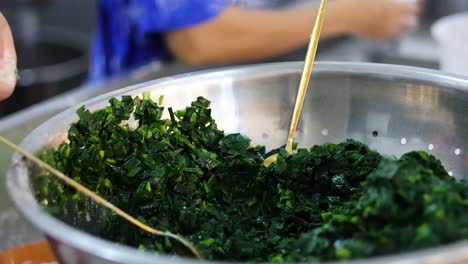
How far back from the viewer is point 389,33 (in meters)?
2.61

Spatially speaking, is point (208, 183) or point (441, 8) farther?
point (441, 8)

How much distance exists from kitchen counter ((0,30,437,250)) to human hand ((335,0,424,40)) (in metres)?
0.08

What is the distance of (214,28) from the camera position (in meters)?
2.29

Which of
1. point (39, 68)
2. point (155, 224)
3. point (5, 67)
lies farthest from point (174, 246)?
point (39, 68)

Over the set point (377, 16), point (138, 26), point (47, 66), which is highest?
point (47, 66)

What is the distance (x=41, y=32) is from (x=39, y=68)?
59 centimetres

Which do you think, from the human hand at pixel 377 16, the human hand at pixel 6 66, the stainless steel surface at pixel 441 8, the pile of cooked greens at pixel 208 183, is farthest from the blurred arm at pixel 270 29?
the human hand at pixel 6 66

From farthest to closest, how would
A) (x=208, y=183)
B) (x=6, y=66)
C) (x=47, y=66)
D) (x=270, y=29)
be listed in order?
(x=47, y=66), (x=270, y=29), (x=208, y=183), (x=6, y=66)

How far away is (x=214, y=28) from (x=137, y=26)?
27cm

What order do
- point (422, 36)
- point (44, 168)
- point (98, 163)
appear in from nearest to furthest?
point (44, 168) → point (98, 163) → point (422, 36)

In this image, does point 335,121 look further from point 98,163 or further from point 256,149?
point 98,163

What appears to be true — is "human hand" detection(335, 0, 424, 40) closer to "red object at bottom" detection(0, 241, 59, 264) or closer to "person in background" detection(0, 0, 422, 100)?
"person in background" detection(0, 0, 422, 100)

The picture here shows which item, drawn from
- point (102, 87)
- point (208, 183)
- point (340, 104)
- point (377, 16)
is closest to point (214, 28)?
point (102, 87)

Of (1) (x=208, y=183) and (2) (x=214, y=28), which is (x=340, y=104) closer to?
(1) (x=208, y=183)
